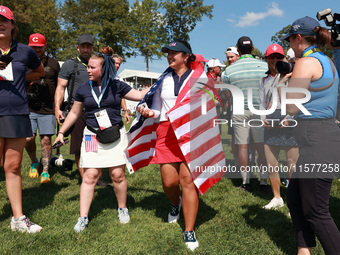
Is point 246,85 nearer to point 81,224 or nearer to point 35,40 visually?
point 81,224

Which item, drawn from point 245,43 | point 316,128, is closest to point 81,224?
point 316,128

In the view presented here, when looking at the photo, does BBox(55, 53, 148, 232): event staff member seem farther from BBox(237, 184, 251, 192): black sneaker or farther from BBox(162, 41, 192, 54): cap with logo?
BBox(237, 184, 251, 192): black sneaker

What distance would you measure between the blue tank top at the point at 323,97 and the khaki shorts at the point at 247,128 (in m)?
2.43

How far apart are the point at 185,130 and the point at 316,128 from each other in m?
1.34

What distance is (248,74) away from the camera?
480 cm

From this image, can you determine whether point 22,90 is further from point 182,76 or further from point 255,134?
point 255,134

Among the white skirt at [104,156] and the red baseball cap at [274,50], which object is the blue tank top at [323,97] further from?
the white skirt at [104,156]

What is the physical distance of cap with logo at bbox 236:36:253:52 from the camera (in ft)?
16.4

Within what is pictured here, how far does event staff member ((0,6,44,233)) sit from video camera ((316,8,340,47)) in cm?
305

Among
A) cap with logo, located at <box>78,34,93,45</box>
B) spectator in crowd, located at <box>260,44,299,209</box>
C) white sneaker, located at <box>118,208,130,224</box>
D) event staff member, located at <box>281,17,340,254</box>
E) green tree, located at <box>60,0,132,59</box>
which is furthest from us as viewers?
green tree, located at <box>60,0,132,59</box>

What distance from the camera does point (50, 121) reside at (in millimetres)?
5473

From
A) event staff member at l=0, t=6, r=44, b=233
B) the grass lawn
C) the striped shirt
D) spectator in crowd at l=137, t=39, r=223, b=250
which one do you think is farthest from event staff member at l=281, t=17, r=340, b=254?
event staff member at l=0, t=6, r=44, b=233

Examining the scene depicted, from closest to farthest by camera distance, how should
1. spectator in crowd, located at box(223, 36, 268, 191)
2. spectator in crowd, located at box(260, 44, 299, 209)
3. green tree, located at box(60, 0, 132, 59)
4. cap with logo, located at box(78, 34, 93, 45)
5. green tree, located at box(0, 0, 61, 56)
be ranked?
spectator in crowd, located at box(260, 44, 299, 209) < cap with logo, located at box(78, 34, 93, 45) < spectator in crowd, located at box(223, 36, 268, 191) < green tree, located at box(0, 0, 61, 56) < green tree, located at box(60, 0, 132, 59)

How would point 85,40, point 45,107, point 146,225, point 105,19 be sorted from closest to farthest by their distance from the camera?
point 146,225 < point 85,40 < point 45,107 < point 105,19
